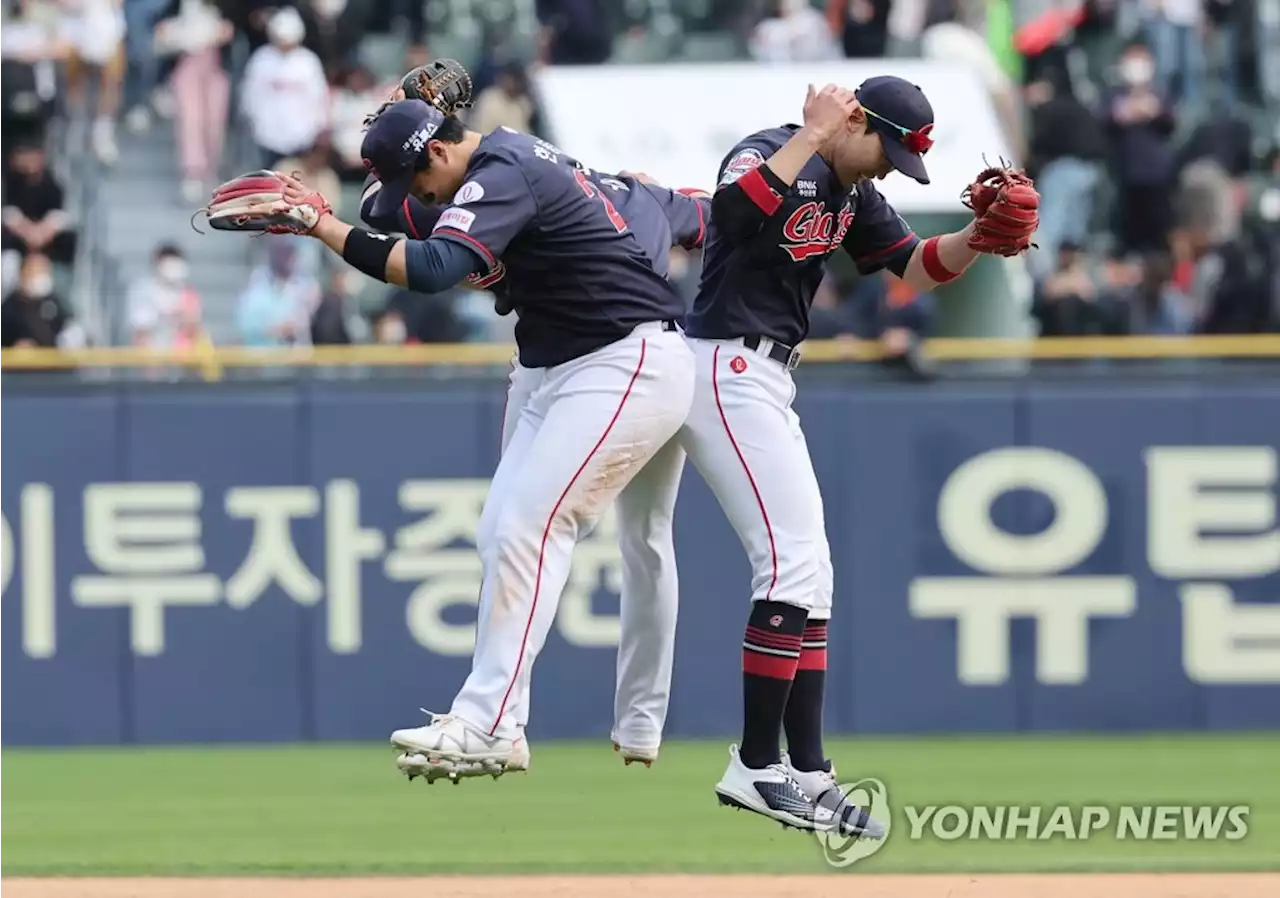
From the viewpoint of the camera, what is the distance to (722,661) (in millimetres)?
11875

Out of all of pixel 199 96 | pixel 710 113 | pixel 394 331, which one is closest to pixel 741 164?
pixel 394 331

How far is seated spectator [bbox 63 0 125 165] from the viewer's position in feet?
50.6

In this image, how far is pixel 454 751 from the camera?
23.7ft

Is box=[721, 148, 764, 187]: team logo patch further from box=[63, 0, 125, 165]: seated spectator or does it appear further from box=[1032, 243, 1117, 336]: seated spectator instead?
box=[63, 0, 125, 165]: seated spectator

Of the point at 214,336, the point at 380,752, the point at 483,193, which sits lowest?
the point at 380,752

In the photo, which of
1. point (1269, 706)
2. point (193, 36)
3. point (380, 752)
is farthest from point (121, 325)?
point (1269, 706)

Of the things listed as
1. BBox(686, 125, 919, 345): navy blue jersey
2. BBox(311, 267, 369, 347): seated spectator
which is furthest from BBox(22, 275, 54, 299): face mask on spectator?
BBox(686, 125, 919, 345): navy blue jersey

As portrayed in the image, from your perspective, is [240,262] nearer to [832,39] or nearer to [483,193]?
[832,39]

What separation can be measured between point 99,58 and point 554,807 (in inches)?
→ 292

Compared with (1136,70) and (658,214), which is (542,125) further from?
(658,214)

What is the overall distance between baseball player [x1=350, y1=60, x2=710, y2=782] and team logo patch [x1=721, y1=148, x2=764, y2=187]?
13.6 inches

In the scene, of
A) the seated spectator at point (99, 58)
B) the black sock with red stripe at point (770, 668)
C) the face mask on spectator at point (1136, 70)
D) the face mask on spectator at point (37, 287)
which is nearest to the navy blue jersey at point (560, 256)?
the black sock with red stripe at point (770, 668)

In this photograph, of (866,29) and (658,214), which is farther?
(866,29)

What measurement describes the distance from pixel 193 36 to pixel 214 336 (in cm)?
201
